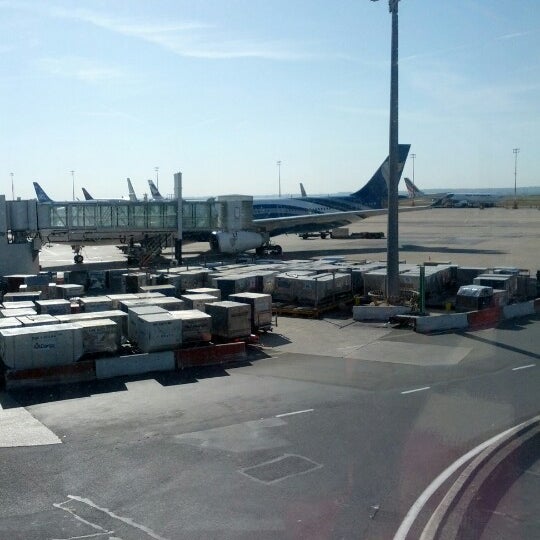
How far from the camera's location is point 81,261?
4416 cm

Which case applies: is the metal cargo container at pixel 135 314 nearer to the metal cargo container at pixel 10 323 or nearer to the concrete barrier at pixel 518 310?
the metal cargo container at pixel 10 323

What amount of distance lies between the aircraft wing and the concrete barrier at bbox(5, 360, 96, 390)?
33.3 meters

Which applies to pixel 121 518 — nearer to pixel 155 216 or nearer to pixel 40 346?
pixel 40 346

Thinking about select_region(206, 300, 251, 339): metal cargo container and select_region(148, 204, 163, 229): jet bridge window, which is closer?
select_region(206, 300, 251, 339): metal cargo container

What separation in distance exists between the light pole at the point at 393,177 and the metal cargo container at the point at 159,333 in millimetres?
10369

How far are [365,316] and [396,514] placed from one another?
15.6 m

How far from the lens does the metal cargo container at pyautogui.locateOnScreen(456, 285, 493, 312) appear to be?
77.9ft

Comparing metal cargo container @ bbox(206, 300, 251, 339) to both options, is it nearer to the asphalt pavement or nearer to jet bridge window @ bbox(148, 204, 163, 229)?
the asphalt pavement

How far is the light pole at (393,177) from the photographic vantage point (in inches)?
934

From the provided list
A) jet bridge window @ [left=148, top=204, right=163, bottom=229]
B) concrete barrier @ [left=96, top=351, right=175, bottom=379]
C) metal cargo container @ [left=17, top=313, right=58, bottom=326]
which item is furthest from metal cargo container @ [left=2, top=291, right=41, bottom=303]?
jet bridge window @ [left=148, top=204, right=163, bottom=229]

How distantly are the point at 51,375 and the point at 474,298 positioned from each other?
48.9 feet

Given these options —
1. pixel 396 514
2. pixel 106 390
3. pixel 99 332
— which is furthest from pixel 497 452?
pixel 99 332

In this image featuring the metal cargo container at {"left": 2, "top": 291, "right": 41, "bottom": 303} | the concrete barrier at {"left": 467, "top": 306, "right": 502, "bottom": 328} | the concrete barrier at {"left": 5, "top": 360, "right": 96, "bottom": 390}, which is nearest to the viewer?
→ the concrete barrier at {"left": 5, "top": 360, "right": 96, "bottom": 390}

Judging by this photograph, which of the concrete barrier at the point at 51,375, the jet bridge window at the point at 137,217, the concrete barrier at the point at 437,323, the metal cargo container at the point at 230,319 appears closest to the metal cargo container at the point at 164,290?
the metal cargo container at the point at 230,319
